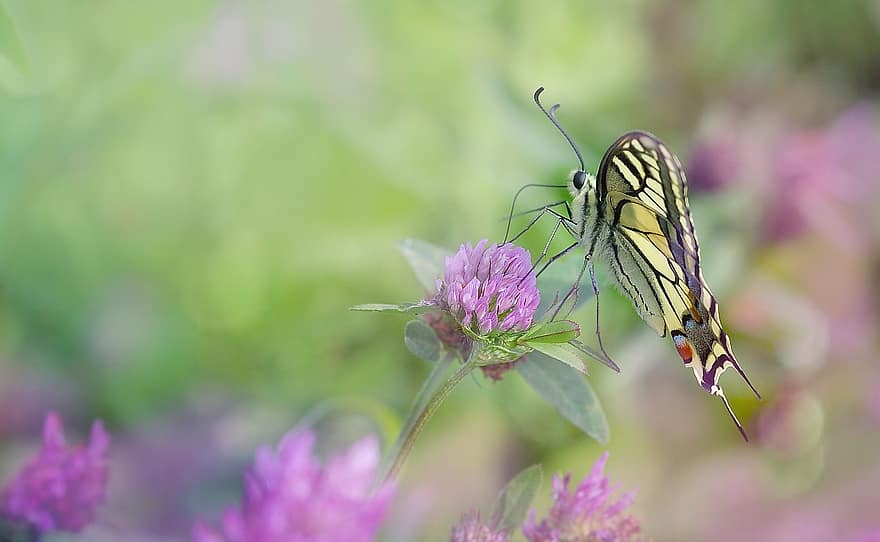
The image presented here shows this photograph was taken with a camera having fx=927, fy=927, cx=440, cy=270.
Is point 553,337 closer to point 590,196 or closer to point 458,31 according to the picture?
point 590,196

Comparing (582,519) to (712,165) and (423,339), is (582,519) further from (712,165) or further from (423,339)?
(712,165)

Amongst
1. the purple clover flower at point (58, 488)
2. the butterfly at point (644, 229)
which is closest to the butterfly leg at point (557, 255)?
the butterfly at point (644, 229)

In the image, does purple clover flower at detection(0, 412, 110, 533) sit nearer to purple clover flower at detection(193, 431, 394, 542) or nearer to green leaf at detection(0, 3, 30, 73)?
purple clover flower at detection(193, 431, 394, 542)

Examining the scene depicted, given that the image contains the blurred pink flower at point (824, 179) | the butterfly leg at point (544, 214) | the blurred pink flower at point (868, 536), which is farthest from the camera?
the blurred pink flower at point (824, 179)

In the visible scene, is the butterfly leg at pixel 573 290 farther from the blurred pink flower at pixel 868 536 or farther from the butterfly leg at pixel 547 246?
the blurred pink flower at pixel 868 536

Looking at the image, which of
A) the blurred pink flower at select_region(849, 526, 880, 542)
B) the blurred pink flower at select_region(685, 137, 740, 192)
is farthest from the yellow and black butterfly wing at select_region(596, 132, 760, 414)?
the blurred pink flower at select_region(685, 137, 740, 192)

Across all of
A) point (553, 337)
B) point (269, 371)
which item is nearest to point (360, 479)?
point (553, 337)
